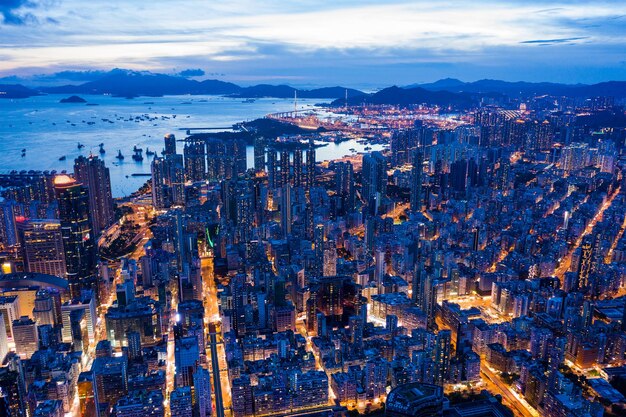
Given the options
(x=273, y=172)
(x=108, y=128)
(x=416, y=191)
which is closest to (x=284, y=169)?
(x=273, y=172)

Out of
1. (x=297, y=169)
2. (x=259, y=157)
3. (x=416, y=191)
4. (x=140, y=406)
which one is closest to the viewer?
(x=140, y=406)

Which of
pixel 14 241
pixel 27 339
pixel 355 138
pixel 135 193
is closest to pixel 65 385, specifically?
pixel 27 339

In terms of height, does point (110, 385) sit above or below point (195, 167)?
below

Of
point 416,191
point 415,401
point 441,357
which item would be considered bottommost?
point 441,357

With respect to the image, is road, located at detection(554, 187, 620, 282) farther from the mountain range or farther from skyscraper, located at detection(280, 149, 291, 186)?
the mountain range

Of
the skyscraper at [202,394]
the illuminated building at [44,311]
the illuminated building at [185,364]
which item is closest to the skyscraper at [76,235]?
the illuminated building at [44,311]

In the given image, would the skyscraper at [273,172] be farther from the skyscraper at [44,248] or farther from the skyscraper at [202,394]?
the skyscraper at [202,394]

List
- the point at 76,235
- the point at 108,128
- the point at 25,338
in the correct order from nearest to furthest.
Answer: the point at 25,338 < the point at 76,235 < the point at 108,128

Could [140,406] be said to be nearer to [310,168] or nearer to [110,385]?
[110,385]
